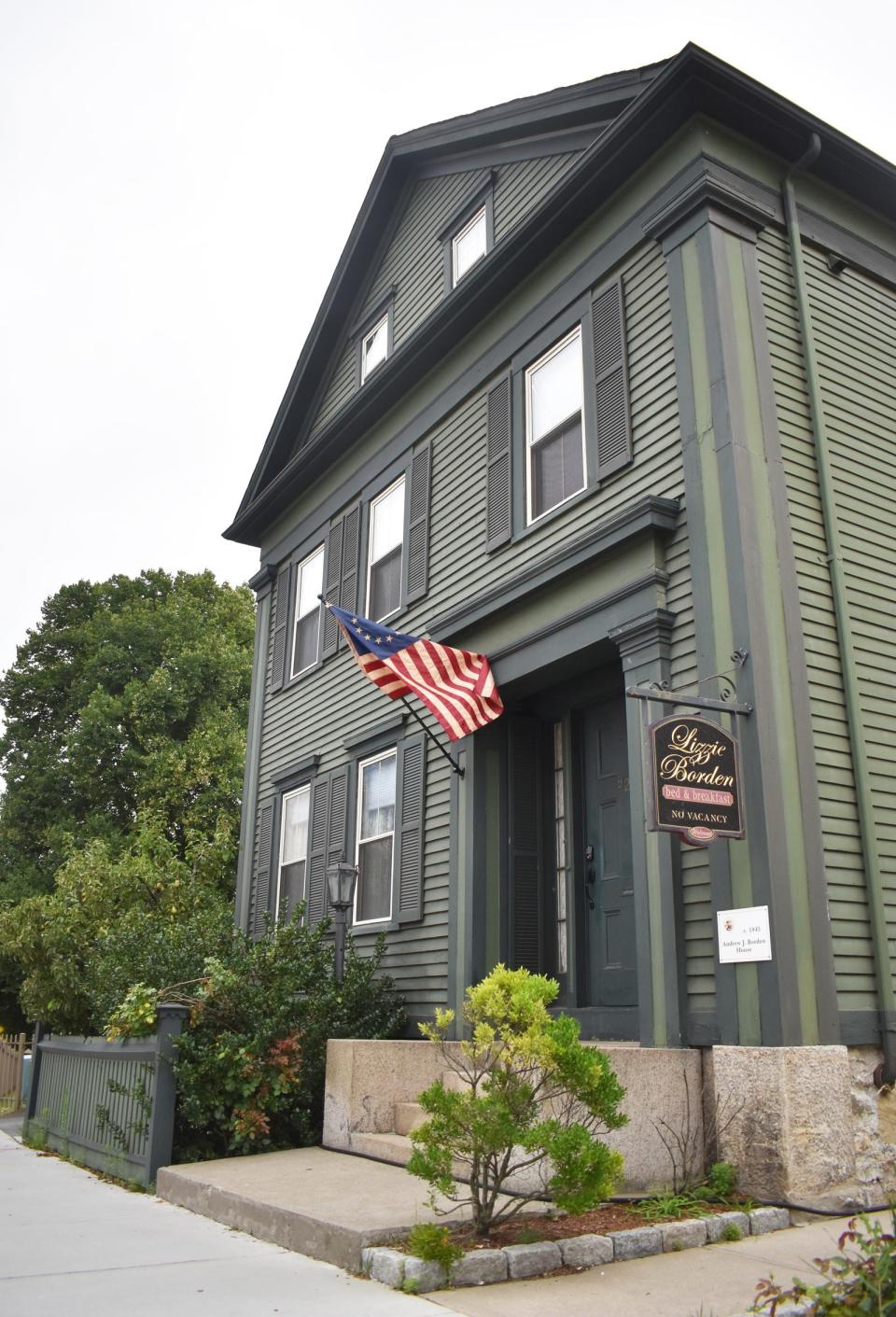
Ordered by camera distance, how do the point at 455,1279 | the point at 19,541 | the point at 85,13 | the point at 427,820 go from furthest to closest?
the point at 19,541 → the point at 85,13 → the point at 427,820 → the point at 455,1279

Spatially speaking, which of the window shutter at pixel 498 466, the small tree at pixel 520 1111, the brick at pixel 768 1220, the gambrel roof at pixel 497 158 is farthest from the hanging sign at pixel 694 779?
the gambrel roof at pixel 497 158

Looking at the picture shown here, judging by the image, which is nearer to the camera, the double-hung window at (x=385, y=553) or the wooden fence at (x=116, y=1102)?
the wooden fence at (x=116, y=1102)

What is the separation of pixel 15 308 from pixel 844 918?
1500 inches

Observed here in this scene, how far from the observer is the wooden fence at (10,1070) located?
16828 millimetres

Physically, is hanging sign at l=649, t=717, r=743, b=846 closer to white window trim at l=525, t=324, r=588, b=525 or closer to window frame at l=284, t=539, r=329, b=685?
white window trim at l=525, t=324, r=588, b=525

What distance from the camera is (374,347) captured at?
13648mm

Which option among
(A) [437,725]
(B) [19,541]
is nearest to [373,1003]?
(A) [437,725]

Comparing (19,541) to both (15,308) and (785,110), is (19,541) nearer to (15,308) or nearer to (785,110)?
(15,308)

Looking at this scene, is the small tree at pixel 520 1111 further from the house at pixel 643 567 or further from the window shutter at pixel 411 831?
the window shutter at pixel 411 831

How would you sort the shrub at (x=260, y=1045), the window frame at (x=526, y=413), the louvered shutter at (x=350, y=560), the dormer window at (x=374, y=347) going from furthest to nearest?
the dormer window at (x=374, y=347)
the louvered shutter at (x=350, y=560)
the window frame at (x=526, y=413)
the shrub at (x=260, y=1045)

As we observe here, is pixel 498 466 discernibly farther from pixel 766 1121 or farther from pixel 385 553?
pixel 766 1121

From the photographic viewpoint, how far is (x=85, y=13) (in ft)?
40.9

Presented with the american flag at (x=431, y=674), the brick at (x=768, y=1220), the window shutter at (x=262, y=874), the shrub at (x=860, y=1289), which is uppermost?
the american flag at (x=431, y=674)

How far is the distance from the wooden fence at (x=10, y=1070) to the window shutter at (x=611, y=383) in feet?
43.5
